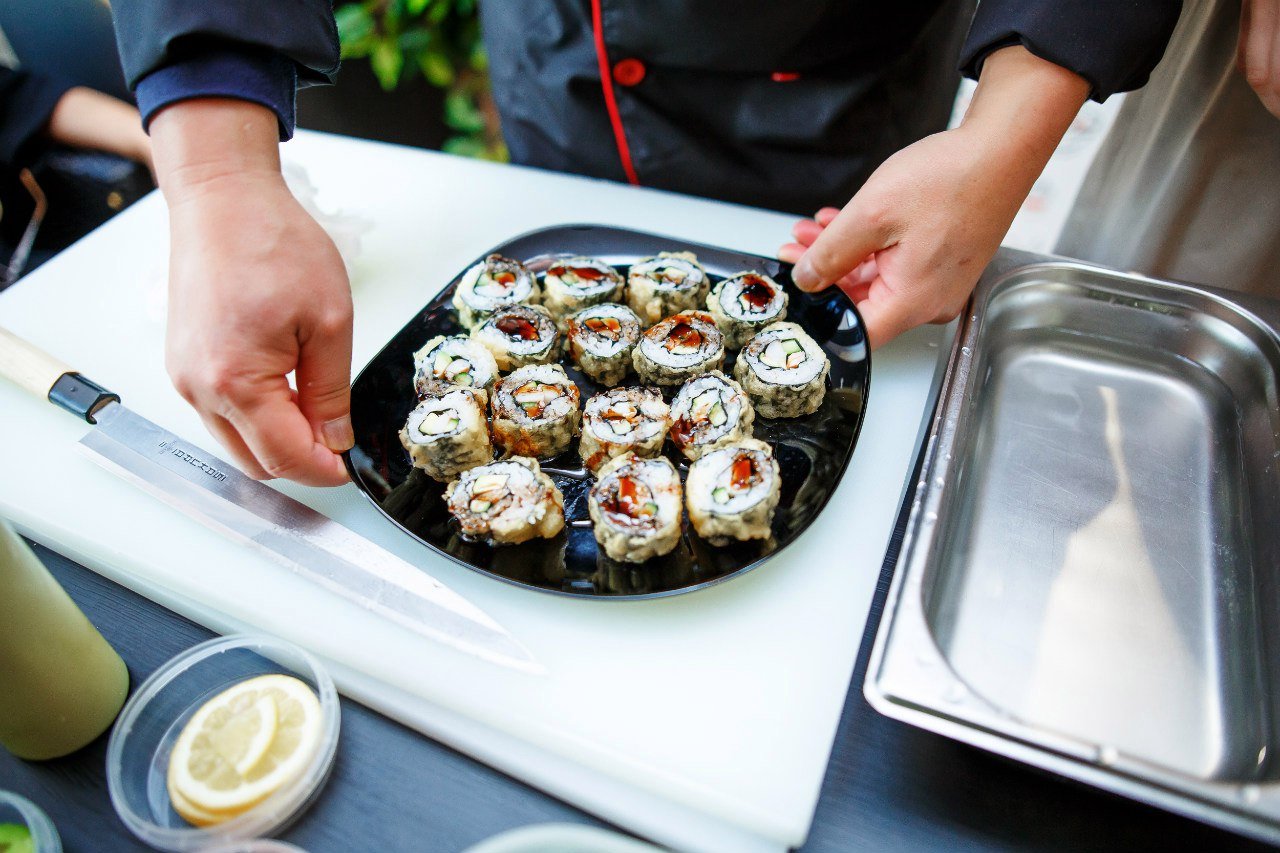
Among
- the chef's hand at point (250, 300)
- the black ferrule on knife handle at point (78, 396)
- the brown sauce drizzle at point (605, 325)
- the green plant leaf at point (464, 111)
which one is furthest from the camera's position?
the green plant leaf at point (464, 111)

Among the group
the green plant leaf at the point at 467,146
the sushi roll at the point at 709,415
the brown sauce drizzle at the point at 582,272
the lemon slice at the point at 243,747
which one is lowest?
the green plant leaf at the point at 467,146

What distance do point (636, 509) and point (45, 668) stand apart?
76cm

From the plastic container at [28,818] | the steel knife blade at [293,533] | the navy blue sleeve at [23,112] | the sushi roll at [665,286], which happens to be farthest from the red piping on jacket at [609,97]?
the navy blue sleeve at [23,112]

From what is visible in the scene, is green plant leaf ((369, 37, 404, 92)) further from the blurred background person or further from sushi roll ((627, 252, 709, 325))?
sushi roll ((627, 252, 709, 325))

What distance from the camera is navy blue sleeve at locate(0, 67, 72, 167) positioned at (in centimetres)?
205

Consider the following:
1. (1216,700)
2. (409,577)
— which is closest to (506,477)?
(409,577)

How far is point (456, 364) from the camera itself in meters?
1.34

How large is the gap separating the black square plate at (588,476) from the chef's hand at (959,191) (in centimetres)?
13

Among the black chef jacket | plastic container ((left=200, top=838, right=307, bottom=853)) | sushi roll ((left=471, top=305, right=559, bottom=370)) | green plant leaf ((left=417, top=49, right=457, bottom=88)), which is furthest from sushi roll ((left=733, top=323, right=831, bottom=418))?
green plant leaf ((left=417, top=49, right=457, bottom=88))

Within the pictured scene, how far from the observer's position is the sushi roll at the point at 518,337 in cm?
137

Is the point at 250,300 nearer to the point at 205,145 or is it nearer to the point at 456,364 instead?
the point at 205,145

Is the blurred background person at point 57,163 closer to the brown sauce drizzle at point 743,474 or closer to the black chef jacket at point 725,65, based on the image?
the black chef jacket at point 725,65

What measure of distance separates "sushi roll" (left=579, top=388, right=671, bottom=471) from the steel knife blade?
0.32m

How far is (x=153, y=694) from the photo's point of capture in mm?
986
